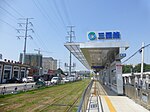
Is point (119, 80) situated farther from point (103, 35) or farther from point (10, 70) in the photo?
point (10, 70)

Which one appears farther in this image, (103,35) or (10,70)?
(10,70)

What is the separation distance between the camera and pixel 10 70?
39031 mm

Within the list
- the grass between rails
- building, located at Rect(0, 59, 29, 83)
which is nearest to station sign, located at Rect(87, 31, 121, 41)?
the grass between rails

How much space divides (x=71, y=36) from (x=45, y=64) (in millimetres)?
47632

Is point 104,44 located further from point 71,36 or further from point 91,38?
point 71,36

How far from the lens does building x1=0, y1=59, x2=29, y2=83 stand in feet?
116

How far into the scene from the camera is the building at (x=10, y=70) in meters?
35.5

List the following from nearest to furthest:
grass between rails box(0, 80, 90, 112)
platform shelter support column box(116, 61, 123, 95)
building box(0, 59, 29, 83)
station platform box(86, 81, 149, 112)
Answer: station platform box(86, 81, 149, 112) → grass between rails box(0, 80, 90, 112) → platform shelter support column box(116, 61, 123, 95) → building box(0, 59, 29, 83)

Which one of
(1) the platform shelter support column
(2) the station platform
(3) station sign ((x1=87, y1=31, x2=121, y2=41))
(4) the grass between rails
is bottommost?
(4) the grass between rails

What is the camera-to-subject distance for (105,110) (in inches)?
345

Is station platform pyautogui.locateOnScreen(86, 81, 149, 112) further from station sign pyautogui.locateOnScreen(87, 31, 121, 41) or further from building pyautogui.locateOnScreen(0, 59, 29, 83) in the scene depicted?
building pyautogui.locateOnScreen(0, 59, 29, 83)

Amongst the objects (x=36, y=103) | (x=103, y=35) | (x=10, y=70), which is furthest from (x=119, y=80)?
(x=10, y=70)

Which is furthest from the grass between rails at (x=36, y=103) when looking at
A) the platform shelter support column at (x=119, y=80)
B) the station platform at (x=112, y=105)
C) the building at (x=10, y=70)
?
the building at (x=10, y=70)

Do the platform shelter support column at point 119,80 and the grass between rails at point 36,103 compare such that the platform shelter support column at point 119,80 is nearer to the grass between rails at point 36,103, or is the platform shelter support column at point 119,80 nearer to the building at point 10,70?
the grass between rails at point 36,103
